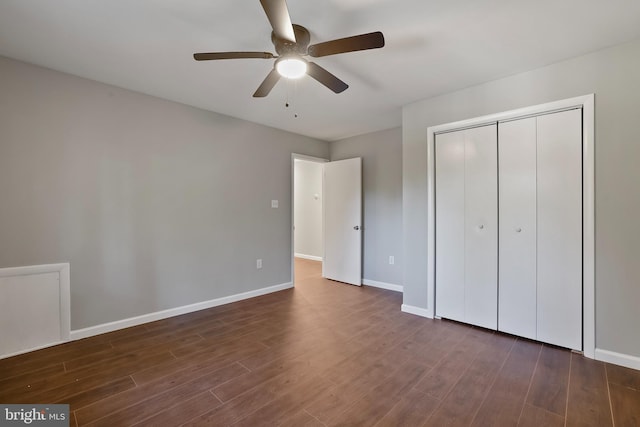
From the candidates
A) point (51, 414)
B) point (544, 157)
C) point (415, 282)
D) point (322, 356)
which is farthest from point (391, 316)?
point (51, 414)

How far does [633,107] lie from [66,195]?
470cm

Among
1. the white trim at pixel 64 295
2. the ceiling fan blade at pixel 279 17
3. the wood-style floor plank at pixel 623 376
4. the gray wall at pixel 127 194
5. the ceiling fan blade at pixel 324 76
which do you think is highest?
the ceiling fan blade at pixel 279 17

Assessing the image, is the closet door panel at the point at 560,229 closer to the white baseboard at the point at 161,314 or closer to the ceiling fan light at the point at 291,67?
the ceiling fan light at the point at 291,67

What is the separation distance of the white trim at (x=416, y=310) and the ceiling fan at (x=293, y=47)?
252 centimetres

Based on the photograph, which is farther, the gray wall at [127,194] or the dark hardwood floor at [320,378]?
the gray wall at [127,194]

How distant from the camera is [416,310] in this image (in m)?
3.33

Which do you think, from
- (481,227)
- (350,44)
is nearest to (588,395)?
(481,227)

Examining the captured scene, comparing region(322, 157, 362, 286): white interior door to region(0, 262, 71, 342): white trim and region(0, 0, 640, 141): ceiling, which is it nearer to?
region(0, 0, 640, 141): ceiling

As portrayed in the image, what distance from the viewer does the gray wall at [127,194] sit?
8.06 ft

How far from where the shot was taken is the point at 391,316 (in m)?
3.25

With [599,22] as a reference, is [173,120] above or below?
below

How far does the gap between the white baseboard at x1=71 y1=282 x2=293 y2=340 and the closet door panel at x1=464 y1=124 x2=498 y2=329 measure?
2608 millimetres

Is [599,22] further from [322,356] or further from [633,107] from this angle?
[322,356]

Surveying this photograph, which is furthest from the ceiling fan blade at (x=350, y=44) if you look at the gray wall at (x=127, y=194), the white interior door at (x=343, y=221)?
the white interior door at (x=343, y=221)
